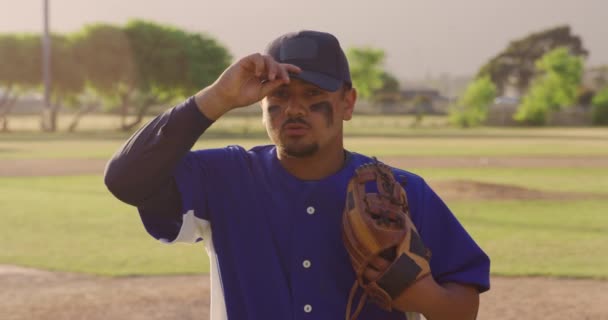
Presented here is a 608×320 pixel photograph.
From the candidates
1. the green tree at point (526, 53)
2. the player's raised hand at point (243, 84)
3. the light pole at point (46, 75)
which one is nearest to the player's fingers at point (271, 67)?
the player's raised hand at point (243, 84)

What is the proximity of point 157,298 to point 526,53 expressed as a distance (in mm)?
120758

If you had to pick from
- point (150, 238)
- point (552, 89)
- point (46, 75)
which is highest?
point (150, 238)

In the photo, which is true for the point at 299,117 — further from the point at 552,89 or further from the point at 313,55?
the point at 552,89

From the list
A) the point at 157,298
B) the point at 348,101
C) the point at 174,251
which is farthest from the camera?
the point at 174,251

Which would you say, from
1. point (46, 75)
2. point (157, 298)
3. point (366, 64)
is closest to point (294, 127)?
point (157, 298)

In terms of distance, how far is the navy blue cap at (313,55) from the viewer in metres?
2.74

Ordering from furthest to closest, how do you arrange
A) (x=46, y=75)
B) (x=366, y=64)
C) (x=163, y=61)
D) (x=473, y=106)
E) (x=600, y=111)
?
(x=366, y=64) → (x=473, y=106) → (x=600, y=111) → (x=163, y=61) → (x=46, y=75)

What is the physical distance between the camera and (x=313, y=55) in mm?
2771

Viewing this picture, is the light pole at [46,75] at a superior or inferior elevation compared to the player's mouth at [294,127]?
inferior

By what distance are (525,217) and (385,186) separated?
11445mm

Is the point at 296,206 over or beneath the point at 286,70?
beneath

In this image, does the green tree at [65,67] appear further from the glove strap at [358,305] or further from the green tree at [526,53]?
the green tree at [526,53]

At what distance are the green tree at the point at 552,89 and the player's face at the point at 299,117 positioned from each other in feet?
243

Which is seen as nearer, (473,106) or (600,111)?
(600,111)
